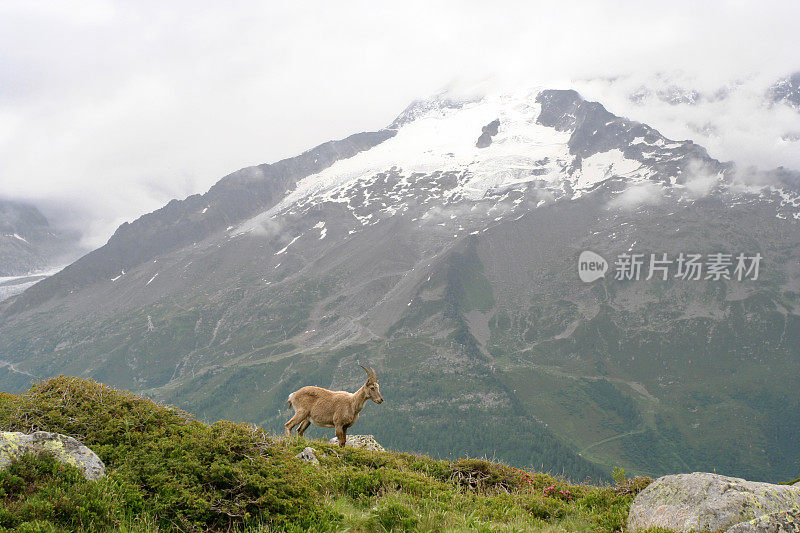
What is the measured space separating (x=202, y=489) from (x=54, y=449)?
8.78ft

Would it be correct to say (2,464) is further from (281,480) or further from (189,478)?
(281,480)

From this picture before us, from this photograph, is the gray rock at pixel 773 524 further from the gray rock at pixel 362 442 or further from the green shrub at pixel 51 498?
the gray rock at pixel 362 442

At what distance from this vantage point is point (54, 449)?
28.7 ft

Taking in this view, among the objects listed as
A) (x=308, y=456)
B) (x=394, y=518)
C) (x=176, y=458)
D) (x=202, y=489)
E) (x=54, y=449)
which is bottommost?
(x=308, y=456)

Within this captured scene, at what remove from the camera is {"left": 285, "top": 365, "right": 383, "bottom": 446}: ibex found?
2075 centimetres

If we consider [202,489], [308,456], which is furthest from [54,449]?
[308,456]

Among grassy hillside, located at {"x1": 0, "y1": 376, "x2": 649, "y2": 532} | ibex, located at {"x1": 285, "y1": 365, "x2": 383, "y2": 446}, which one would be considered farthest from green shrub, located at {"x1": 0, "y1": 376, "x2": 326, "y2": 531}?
ibex, located at {"x1": 285, "y1": 365, "x2": 383, "y2": 446}

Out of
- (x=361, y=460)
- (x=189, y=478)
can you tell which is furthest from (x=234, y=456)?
(x=361, y=460)

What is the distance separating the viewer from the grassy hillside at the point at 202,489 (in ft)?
26.0

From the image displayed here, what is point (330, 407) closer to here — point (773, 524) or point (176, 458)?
point (176, 458)

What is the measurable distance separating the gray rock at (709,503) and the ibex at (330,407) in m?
12.2

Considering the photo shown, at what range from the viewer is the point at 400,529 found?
8.91 meters

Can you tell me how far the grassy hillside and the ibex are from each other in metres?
6.79

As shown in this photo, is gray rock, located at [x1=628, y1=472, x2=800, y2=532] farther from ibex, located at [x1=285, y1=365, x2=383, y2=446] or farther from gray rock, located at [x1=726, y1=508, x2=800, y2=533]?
ibex, located at [x1=285, y1=365, x2=383, y2=446]
